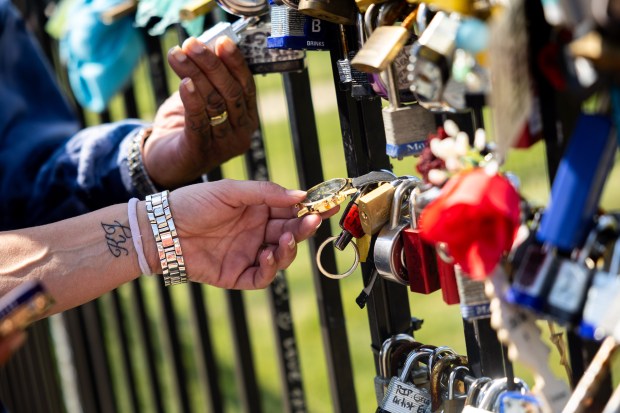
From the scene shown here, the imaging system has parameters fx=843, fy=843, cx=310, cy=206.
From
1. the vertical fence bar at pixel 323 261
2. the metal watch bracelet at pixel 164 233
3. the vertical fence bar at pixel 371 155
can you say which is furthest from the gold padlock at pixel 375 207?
the vertical fence bar at pixel 323 261

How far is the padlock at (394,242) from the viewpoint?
46.3 inches

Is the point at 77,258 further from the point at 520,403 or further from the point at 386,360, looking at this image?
the point at 520,403

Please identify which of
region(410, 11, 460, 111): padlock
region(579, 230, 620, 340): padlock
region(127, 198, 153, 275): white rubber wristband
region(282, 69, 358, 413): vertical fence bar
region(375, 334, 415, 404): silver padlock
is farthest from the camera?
region(282, 69, 358, 413): vertical fence bar

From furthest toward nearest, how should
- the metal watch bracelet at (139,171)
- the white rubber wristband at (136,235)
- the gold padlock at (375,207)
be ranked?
the metal watch bracelet at (139,171), the white rubber wristband at (136,235), the gold padlock at (375,207)

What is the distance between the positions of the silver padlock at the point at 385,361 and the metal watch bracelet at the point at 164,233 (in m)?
0.37

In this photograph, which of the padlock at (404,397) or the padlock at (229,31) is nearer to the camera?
the padlock at (404,397)

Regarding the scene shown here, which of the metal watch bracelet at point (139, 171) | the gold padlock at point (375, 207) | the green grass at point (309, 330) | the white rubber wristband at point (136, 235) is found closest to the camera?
the gold padlock at point (375, 207)

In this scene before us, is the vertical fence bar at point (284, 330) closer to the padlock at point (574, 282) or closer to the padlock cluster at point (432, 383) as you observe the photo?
the padlock cluster at point (432, 383)

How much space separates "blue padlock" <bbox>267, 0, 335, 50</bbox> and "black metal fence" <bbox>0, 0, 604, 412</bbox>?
0.03 meters

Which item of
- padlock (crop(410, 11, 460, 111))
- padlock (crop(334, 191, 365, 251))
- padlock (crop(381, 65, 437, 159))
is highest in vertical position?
padlock (crop(410, 11, 460, 111))

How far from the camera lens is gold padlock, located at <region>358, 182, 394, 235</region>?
3.88 ft

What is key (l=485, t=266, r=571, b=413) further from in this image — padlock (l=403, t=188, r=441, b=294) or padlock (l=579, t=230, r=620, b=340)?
padlock (l=403, t=188, r=441, b=294)

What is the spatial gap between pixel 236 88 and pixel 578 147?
2.70 ft

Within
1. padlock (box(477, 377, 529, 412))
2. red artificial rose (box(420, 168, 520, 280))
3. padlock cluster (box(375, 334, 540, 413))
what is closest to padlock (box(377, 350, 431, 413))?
padlock cluster (box(375, 334, 540, 413))
